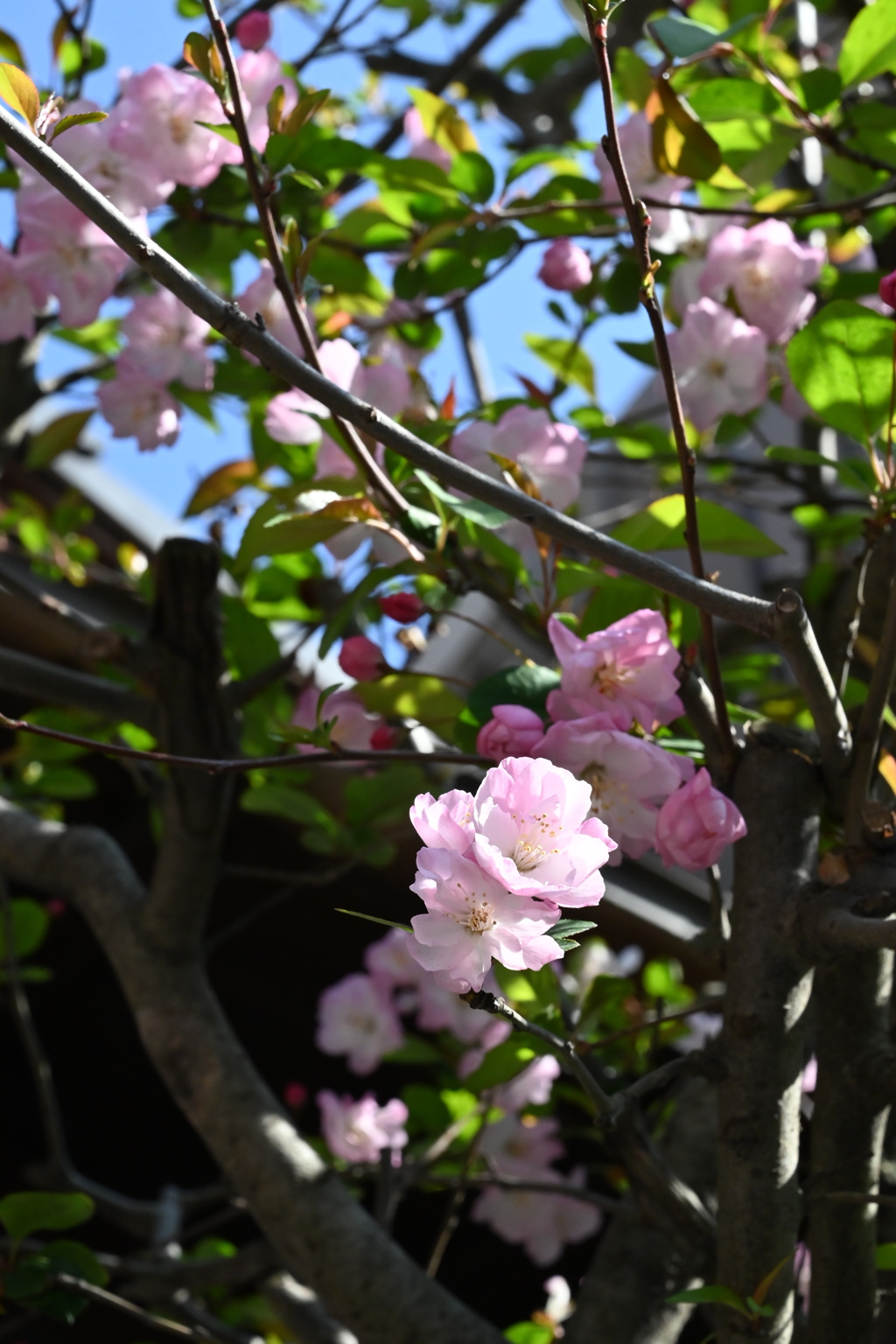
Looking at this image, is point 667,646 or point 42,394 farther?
point 42,394

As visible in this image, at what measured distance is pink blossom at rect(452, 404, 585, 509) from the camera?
102 centimetres

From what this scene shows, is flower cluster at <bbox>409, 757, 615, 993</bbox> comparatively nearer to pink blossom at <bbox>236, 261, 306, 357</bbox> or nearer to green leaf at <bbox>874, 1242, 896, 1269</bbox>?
green leaf at <bbox>874, 1242, 896, 1269</bbox>

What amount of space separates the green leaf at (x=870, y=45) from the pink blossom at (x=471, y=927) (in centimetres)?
90

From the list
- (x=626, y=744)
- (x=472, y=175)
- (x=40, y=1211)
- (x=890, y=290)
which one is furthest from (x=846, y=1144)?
(x=472, y=175)

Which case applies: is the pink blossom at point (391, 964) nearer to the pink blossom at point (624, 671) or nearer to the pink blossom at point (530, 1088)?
the pink blossom at point (530, 1088)

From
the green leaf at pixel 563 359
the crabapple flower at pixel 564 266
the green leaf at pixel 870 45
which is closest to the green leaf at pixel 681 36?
the green leaf at pixel 870 45

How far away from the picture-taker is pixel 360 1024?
165 cm

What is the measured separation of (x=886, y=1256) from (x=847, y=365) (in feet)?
2.17

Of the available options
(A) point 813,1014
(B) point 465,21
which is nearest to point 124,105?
(A) point 813,1014

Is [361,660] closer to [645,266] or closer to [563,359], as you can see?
[645,266]

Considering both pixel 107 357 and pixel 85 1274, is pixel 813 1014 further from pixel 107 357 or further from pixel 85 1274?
pixel 107 357

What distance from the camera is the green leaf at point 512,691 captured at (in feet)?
2.72

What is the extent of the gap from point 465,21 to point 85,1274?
9.42 feet

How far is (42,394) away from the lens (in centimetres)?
171
